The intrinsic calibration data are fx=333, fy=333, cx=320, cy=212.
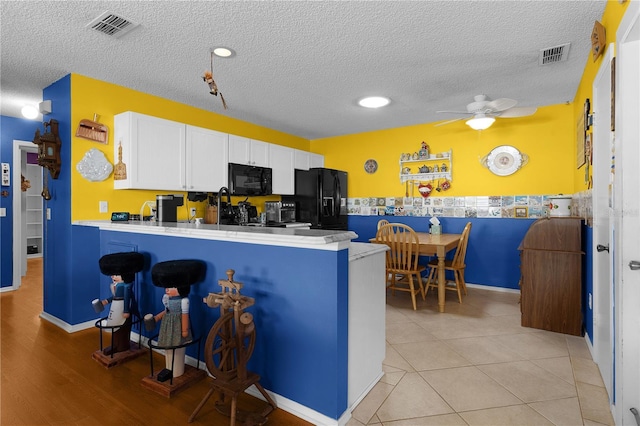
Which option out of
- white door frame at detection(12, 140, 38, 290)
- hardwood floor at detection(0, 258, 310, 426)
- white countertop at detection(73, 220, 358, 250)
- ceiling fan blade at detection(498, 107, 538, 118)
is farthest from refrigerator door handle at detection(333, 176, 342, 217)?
white door frame at detection(12, 140, 38, 290)

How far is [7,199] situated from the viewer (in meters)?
4.35

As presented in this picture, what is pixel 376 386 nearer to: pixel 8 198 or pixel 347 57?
pixel 347 57

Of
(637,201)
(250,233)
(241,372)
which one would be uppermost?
(637,201)

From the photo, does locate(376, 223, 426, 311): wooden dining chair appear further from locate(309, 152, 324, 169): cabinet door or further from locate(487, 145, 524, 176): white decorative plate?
locate(309, 152, 324, 169): cabinet door

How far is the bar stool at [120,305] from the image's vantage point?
7.70ft

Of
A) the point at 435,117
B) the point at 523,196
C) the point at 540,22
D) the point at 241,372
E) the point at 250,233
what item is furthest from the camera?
the point at 435,117

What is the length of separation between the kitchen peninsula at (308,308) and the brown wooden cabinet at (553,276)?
5.56 feet

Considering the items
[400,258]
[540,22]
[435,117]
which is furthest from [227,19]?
[435,117]

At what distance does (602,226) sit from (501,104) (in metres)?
1.46

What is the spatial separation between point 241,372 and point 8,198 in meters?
4.64

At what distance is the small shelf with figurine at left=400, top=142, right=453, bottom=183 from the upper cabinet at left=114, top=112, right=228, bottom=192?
263 cm

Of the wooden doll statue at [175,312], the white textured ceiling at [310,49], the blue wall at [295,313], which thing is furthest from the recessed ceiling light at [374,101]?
the wooden doll statue at [175,312]

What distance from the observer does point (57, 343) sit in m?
2.74

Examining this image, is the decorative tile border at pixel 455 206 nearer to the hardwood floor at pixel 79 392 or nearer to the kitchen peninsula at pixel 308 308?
the kitchen peninsula at pixel 308 308
